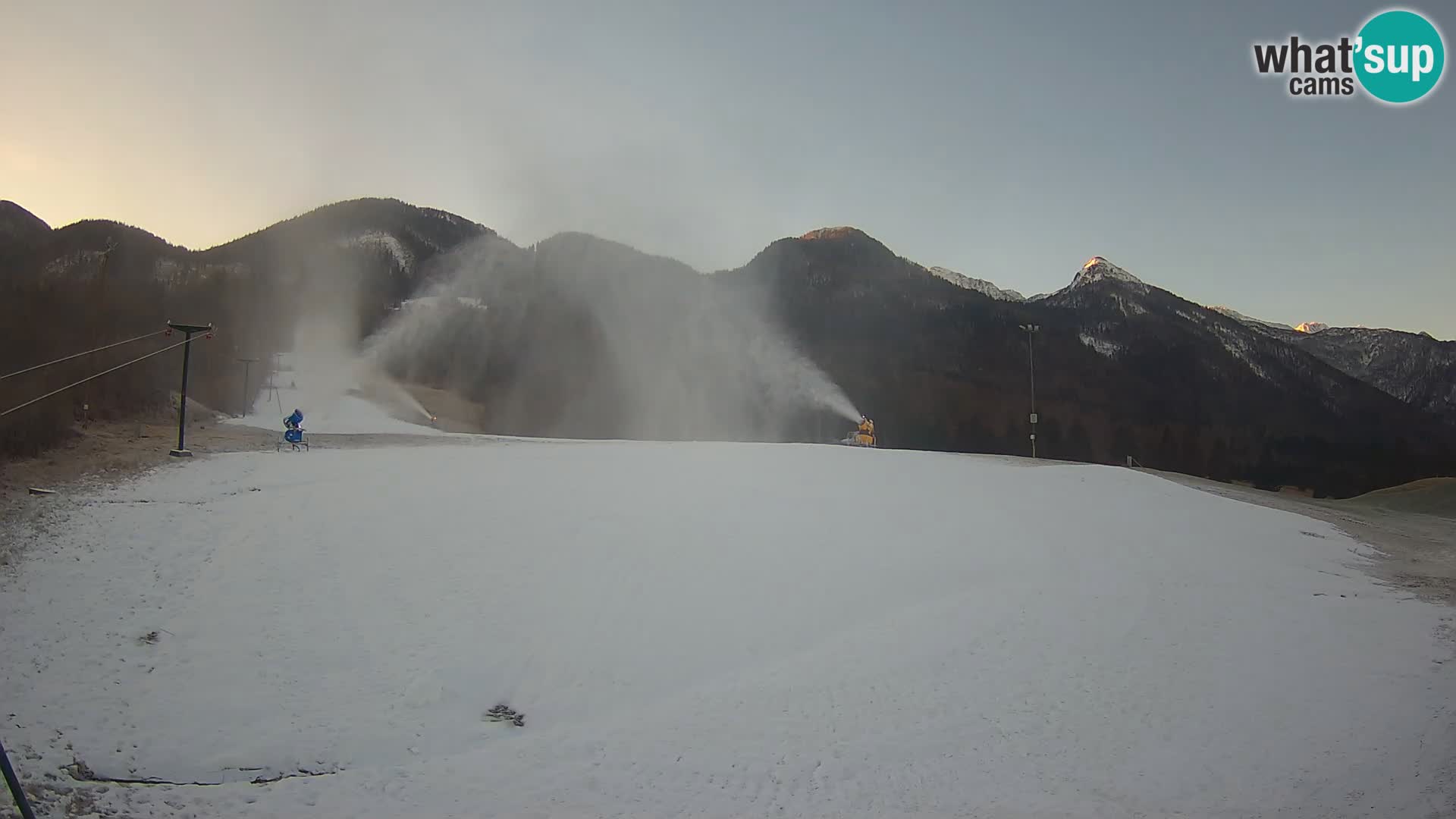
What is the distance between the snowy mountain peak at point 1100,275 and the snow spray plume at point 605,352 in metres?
75.7

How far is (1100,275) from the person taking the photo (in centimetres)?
12619

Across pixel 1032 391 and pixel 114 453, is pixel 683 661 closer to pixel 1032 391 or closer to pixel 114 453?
pixel 114 453

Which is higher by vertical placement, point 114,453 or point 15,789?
point 114,453

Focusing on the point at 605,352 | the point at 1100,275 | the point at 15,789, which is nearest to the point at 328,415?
the point at 605,352

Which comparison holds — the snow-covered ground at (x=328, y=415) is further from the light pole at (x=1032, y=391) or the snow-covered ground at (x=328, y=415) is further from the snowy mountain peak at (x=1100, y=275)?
the snowy mountain peak at (x=1100, y=275)

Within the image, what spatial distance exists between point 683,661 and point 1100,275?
5327 inches

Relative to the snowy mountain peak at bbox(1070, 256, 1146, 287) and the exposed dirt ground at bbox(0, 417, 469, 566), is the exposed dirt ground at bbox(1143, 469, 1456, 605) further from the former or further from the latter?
the snowy mountain peak at bbox(1070, 256, 1146, 287)

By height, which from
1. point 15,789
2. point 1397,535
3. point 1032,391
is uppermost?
point 1032,391

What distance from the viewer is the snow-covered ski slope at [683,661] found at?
7.27m

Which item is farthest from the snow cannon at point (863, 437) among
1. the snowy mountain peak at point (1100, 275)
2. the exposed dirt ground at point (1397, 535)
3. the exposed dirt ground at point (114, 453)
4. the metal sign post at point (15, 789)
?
the snowy mountain peak at point (1100, 275)

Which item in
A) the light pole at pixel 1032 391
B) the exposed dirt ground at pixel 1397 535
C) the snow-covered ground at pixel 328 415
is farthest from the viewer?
the light pole at pixel 1032 391

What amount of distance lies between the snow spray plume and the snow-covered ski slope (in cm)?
3313

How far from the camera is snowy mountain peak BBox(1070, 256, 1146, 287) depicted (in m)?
123

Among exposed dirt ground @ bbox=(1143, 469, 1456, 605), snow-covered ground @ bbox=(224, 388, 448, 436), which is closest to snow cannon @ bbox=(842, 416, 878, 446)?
exposed dirt ground @ bbox=(1143, 469, 1456, 605)
